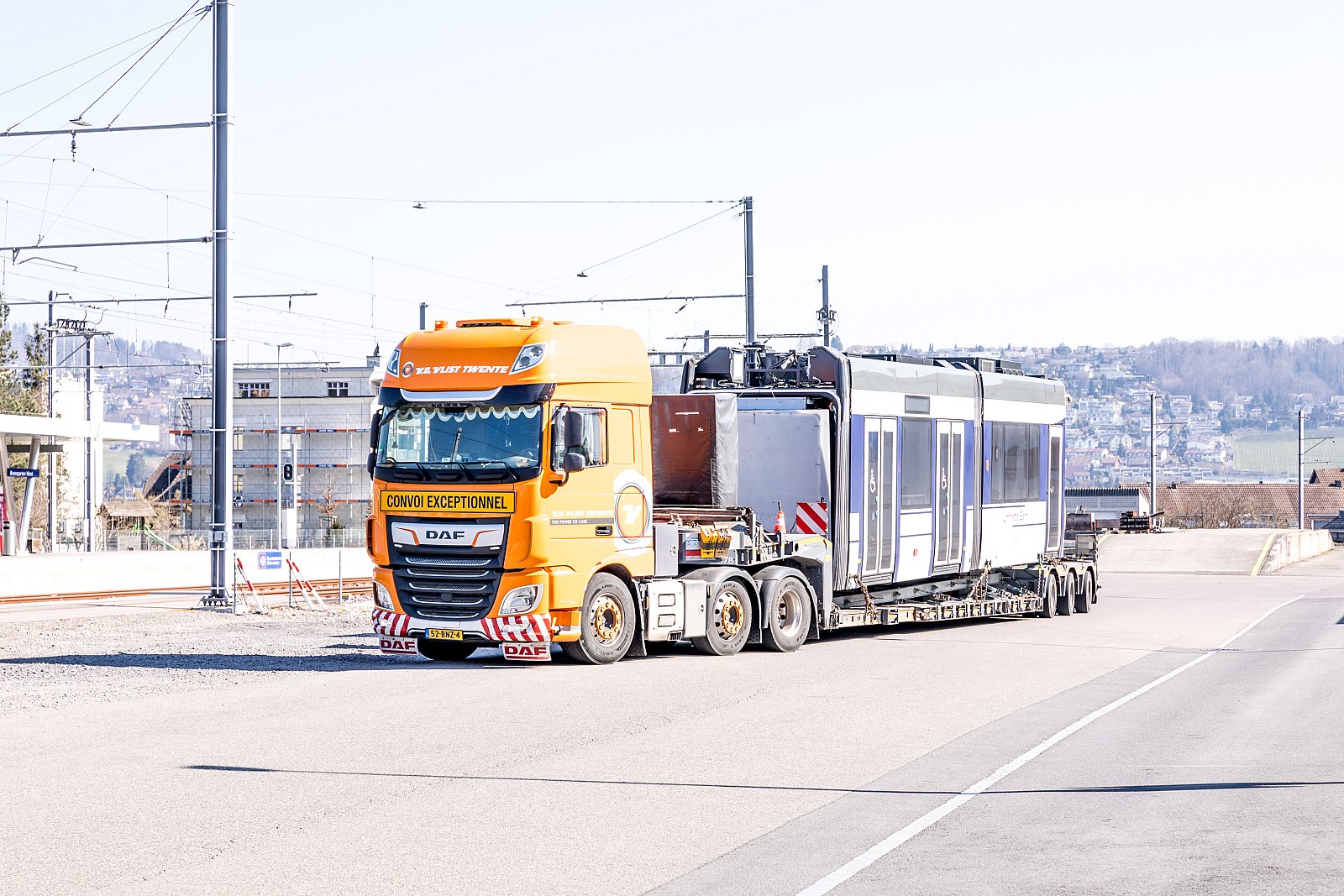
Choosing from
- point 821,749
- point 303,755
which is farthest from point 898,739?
point 303,755

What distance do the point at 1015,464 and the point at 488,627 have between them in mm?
12501

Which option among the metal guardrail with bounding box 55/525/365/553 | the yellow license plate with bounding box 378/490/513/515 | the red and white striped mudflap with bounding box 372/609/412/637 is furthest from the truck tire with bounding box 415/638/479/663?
the metal guardrail with bounding box 55/525/365/553

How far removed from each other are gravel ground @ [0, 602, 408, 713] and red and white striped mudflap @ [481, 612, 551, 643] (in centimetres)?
211

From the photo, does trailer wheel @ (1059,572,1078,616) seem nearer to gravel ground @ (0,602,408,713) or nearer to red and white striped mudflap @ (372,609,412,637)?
gravel ground @ (0,602,408,713)

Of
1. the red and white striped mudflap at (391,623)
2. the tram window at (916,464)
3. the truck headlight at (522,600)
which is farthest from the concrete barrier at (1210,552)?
the red and white striped mudflap at (391,623)

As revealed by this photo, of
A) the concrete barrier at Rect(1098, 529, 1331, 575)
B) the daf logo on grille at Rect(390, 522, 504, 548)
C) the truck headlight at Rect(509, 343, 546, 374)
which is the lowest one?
the concrete barrier at Rect(1098, 529, 1331, 575)

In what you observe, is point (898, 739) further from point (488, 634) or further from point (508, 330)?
point (508, 330)

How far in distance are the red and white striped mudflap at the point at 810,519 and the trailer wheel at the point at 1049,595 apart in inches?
325

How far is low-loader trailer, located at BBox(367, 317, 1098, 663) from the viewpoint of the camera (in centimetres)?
1800

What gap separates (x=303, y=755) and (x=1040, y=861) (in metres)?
5.91

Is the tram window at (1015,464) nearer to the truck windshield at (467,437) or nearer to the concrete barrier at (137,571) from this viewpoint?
the truck windshield at (467,437)

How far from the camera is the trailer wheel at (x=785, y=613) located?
20.8 m

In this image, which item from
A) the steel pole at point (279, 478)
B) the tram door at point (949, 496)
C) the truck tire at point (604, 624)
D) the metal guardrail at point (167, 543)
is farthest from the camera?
the metal guardrail at point (167, 543)

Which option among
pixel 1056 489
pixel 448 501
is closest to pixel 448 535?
pixel 448 501
